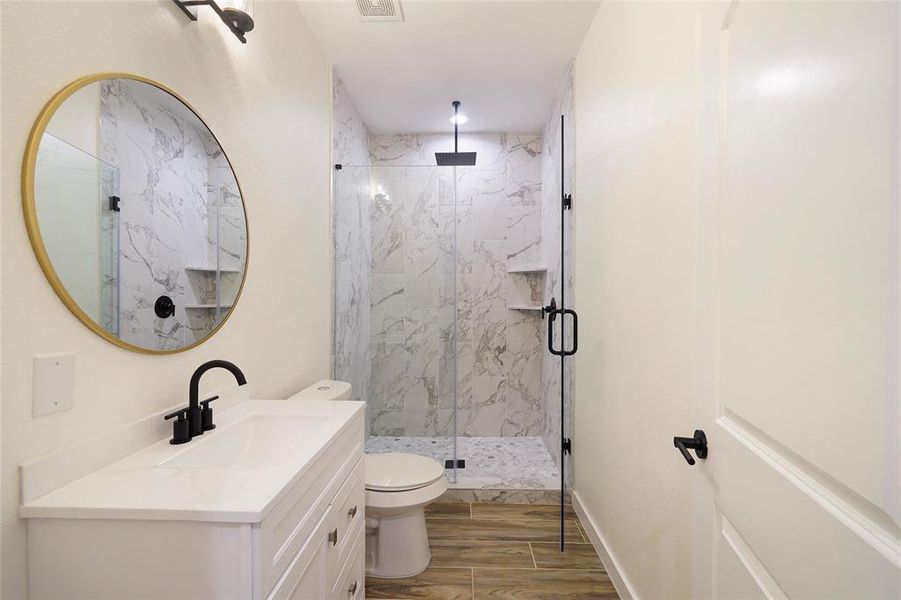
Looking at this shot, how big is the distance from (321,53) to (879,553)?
2.80 meters

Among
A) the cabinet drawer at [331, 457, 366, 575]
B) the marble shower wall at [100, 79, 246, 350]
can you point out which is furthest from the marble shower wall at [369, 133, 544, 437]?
the marble shower wall at [100, 79, 246, 350]

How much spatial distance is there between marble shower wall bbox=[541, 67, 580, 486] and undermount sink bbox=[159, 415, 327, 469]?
4.80 feet

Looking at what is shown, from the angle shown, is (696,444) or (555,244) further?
(555,244)

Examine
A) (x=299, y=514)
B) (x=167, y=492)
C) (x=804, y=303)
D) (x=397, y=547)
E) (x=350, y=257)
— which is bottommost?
(x=397, y=547)

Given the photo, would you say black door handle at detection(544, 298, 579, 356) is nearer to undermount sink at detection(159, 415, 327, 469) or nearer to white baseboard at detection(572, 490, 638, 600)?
white baseboard at detection(572, 490, 638, 600)

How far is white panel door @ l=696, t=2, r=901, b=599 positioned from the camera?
1.56ft

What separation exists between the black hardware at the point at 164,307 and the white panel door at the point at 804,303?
4.66 feet

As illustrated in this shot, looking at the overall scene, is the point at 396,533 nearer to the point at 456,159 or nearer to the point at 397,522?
the point at 397,522

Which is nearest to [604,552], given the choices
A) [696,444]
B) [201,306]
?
[696,444]

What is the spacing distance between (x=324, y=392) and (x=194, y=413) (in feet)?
2.77

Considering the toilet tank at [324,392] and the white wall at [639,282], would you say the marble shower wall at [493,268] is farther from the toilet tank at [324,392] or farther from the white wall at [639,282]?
the toilet tank at [324,392]

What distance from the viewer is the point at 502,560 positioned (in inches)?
75.8

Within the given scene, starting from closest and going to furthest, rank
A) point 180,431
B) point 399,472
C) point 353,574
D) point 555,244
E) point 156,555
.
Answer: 1. point 156,555
2. point 180,431
3. point 353,574
4. point 399,472
5. point 555,244

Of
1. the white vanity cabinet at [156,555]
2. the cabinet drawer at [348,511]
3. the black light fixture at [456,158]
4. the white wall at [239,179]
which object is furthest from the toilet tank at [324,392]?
the black light fixture at [456,158]
